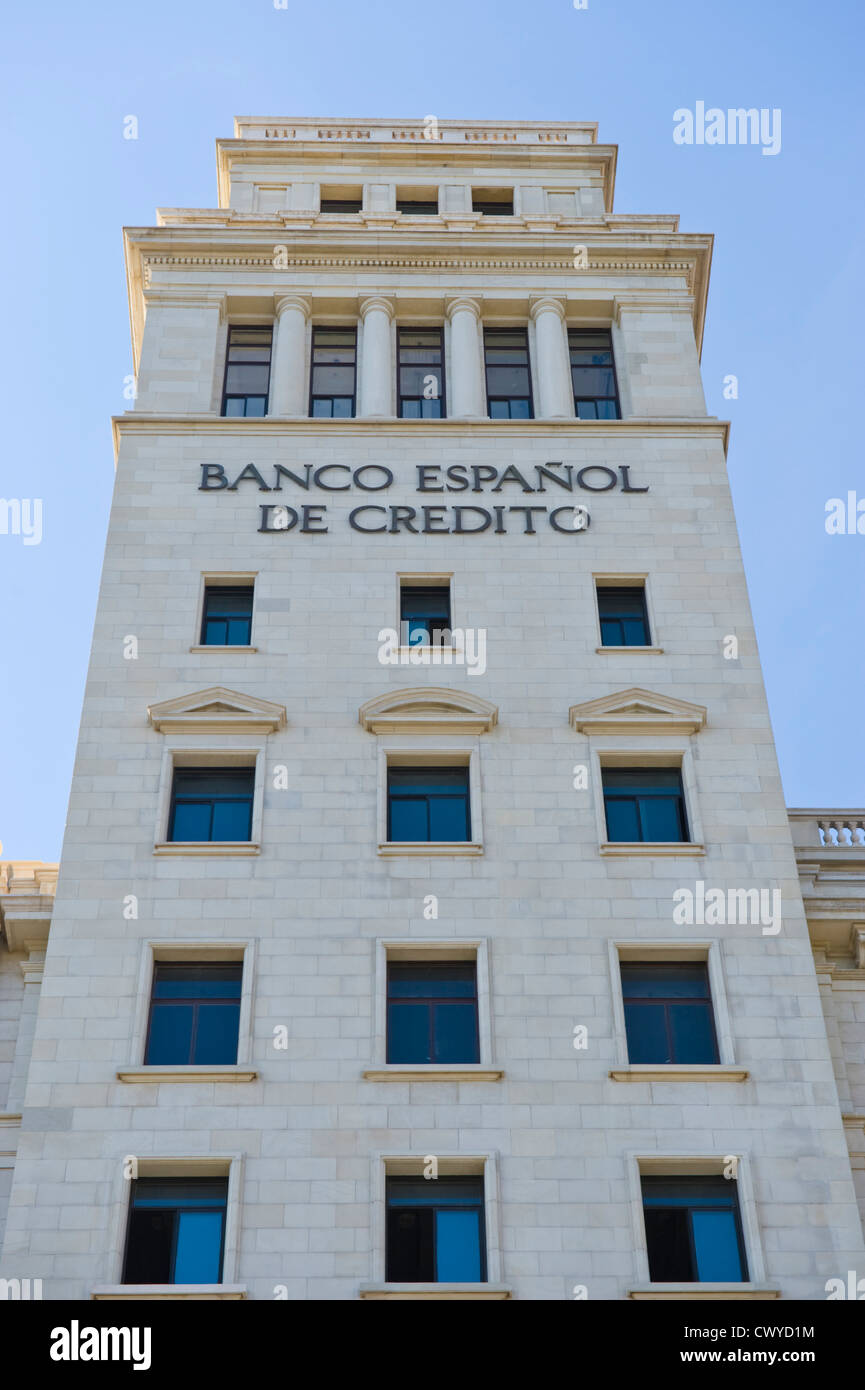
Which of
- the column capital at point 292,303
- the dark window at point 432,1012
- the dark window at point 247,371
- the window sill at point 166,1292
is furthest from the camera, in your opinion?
the column capital at point 292,303

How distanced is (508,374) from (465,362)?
3.99ft

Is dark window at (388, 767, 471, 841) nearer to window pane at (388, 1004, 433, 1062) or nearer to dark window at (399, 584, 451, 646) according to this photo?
dark window at (399, 584, 451, 646)

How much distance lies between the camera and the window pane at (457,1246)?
2686 cm

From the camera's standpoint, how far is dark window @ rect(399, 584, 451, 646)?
118ft

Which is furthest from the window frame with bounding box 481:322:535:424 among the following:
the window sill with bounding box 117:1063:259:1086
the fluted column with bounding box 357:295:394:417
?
the window sill with bounding box 117:1063:259:1086

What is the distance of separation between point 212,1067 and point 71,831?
5.68m

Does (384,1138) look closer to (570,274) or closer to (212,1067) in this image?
(212,1067)

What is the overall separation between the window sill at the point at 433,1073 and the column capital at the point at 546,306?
21499 mm

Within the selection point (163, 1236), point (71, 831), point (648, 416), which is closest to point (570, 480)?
point (648, 416)

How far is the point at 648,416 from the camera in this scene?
4084 cm

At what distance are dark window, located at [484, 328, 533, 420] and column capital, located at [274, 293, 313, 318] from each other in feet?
14.3

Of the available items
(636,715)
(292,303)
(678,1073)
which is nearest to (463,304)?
(292,303)

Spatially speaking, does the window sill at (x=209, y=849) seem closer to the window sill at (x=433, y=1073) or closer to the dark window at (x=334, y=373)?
the window sill at (x=433, y=1073)

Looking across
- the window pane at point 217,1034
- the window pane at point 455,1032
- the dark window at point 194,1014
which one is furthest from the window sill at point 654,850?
the window pane at point 217,1034
